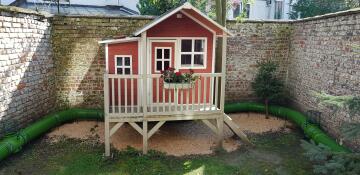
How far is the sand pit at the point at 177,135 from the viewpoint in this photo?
24.6ft

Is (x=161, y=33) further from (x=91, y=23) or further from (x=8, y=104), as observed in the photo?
(x=8, y=104)

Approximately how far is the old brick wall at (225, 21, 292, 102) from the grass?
3568mm

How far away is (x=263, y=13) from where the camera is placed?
2197cm

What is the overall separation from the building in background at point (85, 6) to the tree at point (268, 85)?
730 cm

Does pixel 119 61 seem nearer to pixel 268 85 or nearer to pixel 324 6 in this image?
pixel 268 85

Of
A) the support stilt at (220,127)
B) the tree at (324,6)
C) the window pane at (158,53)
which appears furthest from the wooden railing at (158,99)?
the tree at (324,6)

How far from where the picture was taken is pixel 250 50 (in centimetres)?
1056

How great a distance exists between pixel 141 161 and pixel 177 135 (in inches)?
75.9

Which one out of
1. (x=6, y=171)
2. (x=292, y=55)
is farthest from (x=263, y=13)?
(x=6, y=171)

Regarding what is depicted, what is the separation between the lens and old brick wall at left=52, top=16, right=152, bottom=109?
30.7ft

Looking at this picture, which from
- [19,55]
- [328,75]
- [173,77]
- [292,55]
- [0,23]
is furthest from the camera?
[292,55]

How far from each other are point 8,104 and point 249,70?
25.3 ft

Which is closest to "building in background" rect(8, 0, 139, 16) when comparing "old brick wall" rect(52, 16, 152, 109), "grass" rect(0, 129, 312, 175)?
"old brick wall" rect(52, 16, 152, 109)

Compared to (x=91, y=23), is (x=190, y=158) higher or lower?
lower
